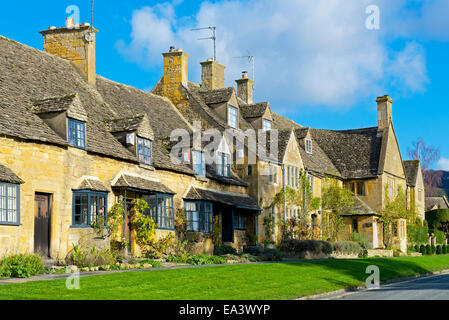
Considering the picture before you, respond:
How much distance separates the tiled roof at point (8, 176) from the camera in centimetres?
2114

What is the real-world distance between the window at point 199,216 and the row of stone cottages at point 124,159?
0.06 m

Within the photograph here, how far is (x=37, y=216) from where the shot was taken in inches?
917

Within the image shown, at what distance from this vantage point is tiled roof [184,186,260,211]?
3247 centimetres

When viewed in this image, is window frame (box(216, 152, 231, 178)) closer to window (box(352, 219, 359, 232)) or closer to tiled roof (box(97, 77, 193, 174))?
tiled roof (box(97, 77, 193, 174))

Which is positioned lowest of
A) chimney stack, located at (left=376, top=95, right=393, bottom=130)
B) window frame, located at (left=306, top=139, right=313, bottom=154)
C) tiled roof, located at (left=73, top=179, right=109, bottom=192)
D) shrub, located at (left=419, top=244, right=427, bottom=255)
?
shrub, located at (left=419, top=244, right=427, bottom=255)

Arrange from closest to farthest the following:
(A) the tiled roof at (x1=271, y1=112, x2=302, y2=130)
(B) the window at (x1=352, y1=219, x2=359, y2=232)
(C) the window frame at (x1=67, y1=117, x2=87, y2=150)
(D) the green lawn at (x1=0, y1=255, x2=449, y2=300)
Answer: (D) the green lawn at (x1=0, y1=255, x2=449, y2=300) < (C) the window frame at (x1=67, y1=117, x2=87, y2=150) < (A) the tiled roof at (x1=271, y1=112, x2=302, y2=130) < (B) the window at (x1=352, y1=219, x2=359, y2=232)

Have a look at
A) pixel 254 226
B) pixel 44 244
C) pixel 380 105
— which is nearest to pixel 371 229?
pixel 380 105

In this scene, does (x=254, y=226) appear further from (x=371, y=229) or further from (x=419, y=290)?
(x=419, y=290)

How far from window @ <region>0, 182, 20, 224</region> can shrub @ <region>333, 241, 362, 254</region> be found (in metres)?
22.2

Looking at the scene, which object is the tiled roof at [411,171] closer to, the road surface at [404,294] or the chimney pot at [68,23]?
the chimney pot at [68,23]

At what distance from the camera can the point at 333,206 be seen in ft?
152

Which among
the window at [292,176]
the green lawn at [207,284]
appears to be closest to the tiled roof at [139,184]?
the green lawn at [207,284]

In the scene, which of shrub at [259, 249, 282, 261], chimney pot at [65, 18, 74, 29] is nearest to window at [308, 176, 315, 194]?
shrub at [259, 249, 282, 261]
